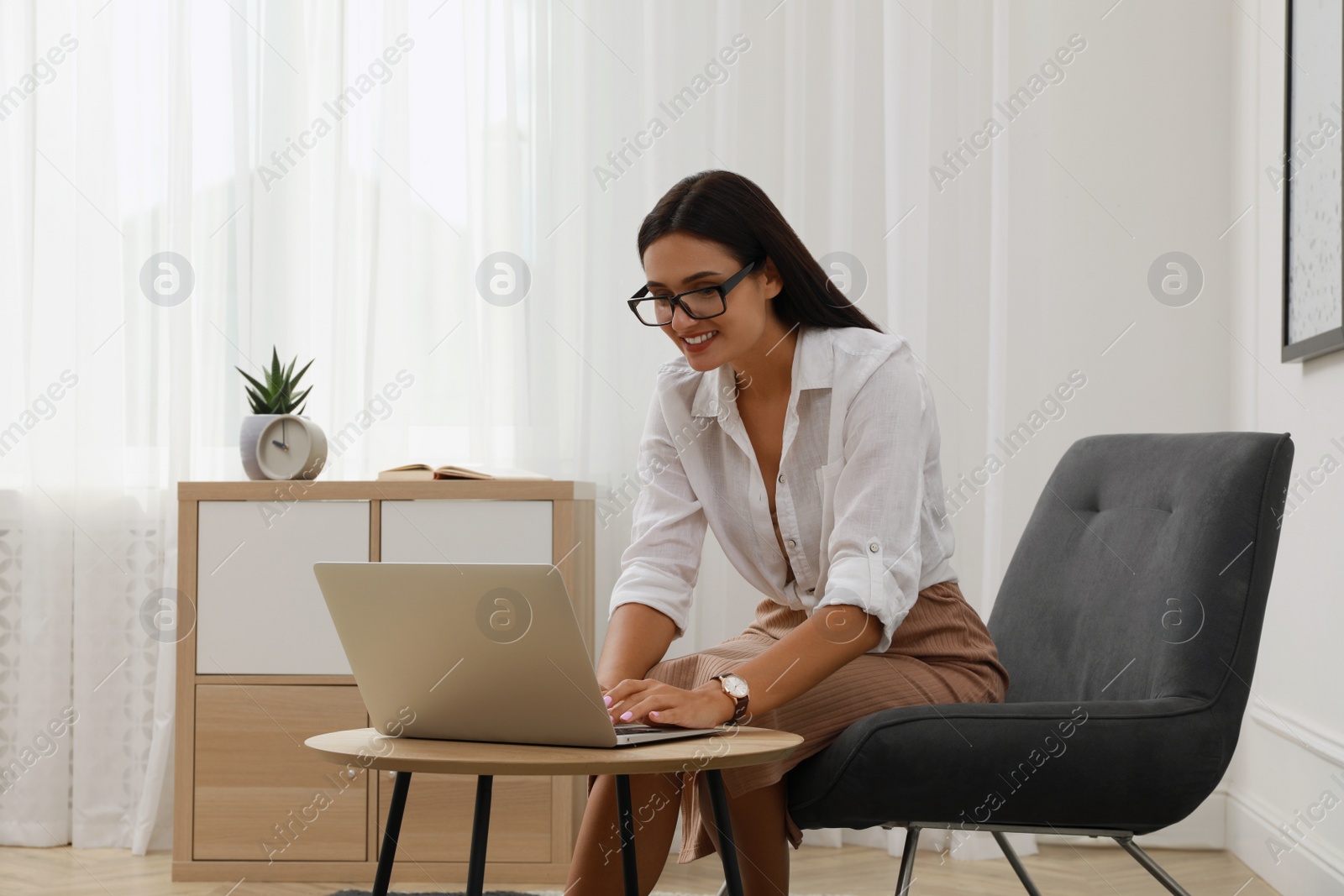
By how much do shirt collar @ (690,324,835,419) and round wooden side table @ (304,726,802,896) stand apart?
0.49m

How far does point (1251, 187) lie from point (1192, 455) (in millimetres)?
1331

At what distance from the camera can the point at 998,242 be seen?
2588 millimetres

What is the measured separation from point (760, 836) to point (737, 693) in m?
0.22

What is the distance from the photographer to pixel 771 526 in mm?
1447

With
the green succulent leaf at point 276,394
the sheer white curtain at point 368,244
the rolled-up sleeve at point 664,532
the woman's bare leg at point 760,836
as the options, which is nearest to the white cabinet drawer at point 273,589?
the green succulent leaf at point 276,394

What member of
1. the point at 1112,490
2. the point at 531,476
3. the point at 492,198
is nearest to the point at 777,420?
the point at 1112,490

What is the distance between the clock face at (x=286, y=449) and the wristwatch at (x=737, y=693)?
150 cm

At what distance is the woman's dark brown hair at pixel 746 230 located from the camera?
53.1 inches

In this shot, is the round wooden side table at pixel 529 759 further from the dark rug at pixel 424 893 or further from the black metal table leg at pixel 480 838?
the dark rug at pixel 424 893

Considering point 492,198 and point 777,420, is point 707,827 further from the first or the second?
point 492,198

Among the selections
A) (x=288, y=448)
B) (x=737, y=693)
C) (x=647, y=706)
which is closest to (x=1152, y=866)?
(x=737, y=693)

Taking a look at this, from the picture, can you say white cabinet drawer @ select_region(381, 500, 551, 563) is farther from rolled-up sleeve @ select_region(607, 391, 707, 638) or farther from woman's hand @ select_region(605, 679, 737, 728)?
woman's hand @ select_region(605, 679, 737, 728)

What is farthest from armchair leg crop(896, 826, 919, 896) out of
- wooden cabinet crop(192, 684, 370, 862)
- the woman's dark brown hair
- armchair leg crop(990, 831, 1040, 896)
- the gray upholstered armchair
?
wooden cabinet crop(192, 684, 370, 862)

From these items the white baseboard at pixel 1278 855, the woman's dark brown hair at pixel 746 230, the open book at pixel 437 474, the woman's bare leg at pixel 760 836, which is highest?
the woman's dark brown hair at pixel 746 230
